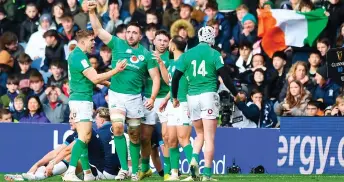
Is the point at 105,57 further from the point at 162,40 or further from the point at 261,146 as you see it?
the point at 162,40

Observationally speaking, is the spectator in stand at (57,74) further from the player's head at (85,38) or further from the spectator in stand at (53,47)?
the player's head at (85,38)

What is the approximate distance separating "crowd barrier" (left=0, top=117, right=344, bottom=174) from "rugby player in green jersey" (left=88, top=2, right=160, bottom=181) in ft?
12.0

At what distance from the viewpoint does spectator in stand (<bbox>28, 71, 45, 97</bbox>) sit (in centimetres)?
2706

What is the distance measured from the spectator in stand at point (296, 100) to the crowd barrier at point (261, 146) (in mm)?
1115

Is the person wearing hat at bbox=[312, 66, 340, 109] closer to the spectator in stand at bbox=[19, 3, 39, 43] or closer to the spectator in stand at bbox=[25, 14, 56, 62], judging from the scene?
the spectator in stand at bbox=[25, 14, 56, 62]

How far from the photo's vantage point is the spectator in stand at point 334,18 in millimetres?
25969

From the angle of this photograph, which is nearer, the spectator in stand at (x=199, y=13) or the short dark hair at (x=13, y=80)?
the spectator in stand at (x=199, y=13)

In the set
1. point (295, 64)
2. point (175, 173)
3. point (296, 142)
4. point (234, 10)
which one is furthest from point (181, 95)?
point (234, 10)

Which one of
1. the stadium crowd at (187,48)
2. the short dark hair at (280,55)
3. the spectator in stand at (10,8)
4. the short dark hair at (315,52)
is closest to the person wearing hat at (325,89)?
the stadium crowd at (187,48)

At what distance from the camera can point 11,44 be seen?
28.5 metres

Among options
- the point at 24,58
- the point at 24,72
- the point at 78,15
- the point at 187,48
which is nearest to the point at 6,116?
the point at 24,72

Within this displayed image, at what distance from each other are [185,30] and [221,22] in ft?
4.20

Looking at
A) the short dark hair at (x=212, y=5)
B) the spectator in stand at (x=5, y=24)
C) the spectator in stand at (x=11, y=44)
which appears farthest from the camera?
the spectator in stand at (x=5, y=24)

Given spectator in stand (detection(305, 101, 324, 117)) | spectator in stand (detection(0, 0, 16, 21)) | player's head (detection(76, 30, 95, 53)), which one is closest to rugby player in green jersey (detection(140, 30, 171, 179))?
player's head (detection(76, 30, 95, 53))
